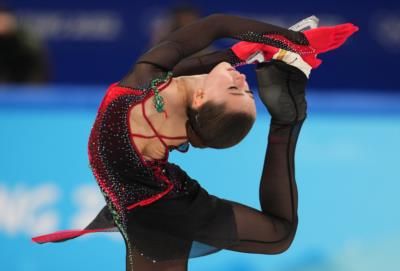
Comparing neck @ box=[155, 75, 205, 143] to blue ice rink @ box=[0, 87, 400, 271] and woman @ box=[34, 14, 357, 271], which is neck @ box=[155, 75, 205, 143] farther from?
blue ice rink @ box=[0, 87, 400, 271]

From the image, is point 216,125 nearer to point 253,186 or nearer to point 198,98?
point 198,98

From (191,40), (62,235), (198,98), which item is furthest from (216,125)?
(62,235)

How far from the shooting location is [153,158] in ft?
8.41

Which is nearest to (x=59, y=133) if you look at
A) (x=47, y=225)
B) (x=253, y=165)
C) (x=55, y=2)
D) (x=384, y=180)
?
(x=47, y=225)

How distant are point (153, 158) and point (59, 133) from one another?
1299mm

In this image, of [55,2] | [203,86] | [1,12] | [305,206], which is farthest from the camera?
[55,2]

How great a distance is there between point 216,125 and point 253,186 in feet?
3.93

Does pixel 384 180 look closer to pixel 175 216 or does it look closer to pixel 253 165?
pixel 253 165

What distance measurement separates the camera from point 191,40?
8.28 ft

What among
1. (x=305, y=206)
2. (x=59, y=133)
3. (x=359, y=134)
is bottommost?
(x=305, y=206)

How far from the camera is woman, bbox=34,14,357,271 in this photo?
2498mm

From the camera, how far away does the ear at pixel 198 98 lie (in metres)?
2.47

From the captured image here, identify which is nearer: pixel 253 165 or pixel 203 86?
pixel 203 86

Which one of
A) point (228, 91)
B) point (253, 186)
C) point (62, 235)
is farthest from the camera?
point (253, 186)
